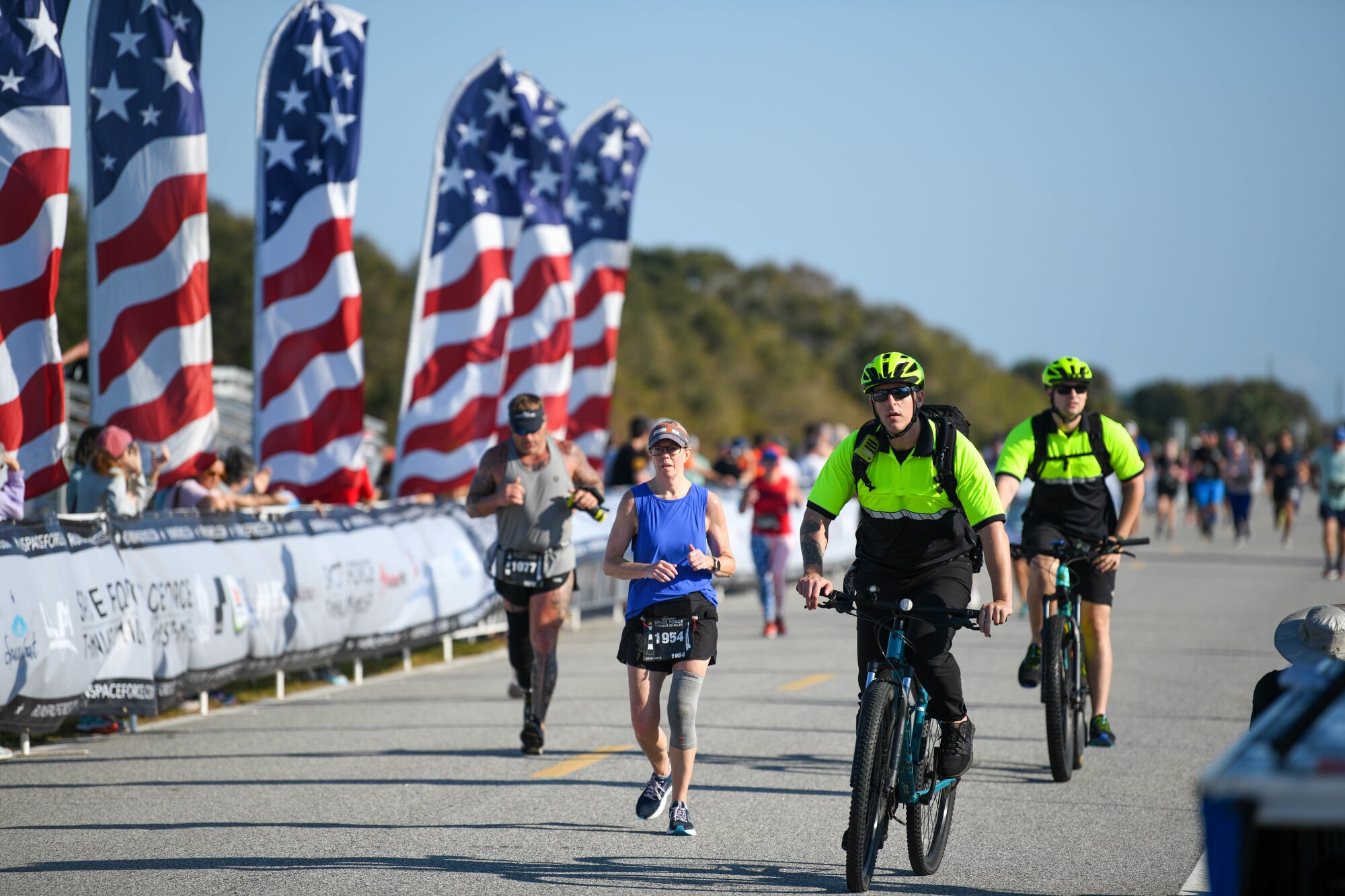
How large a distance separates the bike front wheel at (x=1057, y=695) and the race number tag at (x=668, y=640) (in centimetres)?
210

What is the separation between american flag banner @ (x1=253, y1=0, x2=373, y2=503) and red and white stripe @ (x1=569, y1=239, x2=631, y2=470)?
7532mm

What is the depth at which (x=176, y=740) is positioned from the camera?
31.1 feet

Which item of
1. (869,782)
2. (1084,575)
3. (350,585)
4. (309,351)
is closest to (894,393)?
(869,782)

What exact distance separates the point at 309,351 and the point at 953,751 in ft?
32.0

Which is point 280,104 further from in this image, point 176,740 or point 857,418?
point 857,418

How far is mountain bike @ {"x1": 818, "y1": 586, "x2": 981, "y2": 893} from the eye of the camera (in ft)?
17.9

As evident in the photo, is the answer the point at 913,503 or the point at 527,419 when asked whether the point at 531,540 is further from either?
the point at 913,503

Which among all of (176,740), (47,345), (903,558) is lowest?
(176,740)

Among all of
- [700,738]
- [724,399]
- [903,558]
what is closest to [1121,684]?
[700,738]

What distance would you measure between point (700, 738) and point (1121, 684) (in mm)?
4085

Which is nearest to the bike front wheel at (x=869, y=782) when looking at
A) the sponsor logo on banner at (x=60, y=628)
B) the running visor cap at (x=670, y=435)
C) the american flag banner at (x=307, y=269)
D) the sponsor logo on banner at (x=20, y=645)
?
the running visor cap at (x=670, y=435)

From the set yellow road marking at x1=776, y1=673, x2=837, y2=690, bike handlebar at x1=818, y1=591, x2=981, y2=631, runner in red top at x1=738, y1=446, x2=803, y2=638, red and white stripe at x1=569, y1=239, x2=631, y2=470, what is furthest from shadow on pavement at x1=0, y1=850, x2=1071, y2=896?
red and white stripe at x1=569, y1=239, x2=631, y2=470

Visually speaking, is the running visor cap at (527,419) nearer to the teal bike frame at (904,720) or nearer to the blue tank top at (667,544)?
the blue tank top at (667,544)

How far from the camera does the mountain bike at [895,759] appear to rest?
5.45m
